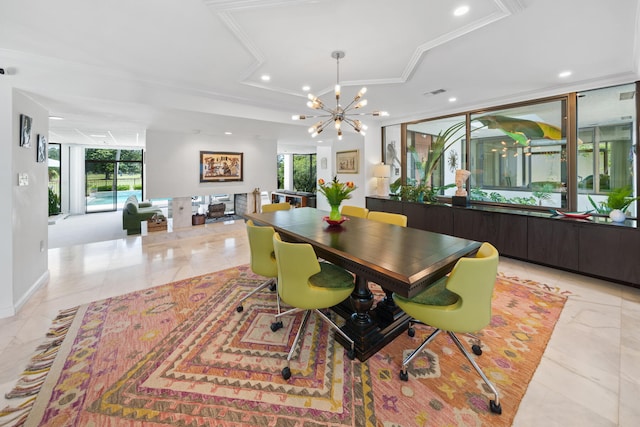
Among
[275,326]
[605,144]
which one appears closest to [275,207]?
[275,326]

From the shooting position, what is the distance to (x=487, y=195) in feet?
15.8

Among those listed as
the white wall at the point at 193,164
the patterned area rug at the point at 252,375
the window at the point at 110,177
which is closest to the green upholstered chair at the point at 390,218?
the patterned area rug at the point at 252,375

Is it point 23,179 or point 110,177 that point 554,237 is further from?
point 110,177

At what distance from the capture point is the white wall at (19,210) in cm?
264

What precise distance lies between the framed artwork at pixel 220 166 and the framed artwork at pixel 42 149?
356 cm

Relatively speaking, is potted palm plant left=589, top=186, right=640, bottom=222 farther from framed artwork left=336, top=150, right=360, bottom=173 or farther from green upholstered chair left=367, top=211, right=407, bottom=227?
framed artwork left=336, top=150, right=360, bottom=173

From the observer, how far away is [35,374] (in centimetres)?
187

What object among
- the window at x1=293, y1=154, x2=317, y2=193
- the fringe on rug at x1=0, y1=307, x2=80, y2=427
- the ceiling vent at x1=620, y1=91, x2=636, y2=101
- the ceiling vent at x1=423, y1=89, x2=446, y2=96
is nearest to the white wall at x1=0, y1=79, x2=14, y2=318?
the fringe on rug at x1=0, y1=307, x2=80, y2=427

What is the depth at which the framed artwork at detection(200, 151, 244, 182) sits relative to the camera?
23.1 ft

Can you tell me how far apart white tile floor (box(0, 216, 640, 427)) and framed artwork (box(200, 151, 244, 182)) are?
2.52m

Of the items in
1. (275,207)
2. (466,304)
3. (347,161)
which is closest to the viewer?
(466,304)

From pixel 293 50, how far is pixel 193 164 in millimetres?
5121

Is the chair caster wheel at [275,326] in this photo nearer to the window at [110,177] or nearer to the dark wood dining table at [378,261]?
the dark wood dining table at [378,261]

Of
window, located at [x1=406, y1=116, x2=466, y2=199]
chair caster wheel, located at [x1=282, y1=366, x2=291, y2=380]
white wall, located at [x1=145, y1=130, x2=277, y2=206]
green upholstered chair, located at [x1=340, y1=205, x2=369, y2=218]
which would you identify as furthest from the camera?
white wall, located at [x1=145, y1=130, x2=277, y2=206]
